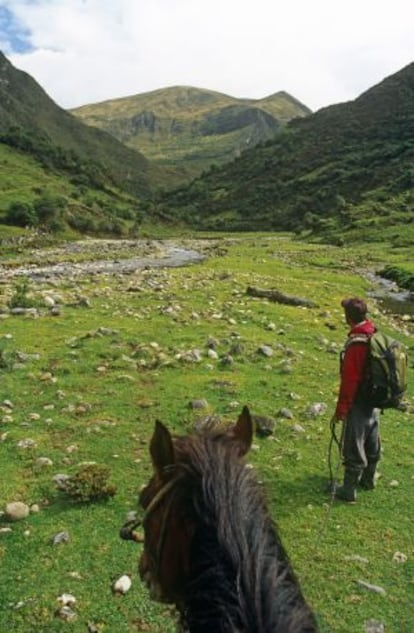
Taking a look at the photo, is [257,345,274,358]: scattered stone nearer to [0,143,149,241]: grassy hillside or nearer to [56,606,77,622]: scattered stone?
[56,606,77,622]: scattered stone

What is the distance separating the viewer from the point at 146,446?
9.87 meters

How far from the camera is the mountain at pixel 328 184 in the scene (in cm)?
10750

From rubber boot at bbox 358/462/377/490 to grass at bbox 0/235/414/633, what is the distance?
15 cm

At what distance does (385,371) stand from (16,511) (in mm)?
4980

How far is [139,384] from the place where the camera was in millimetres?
12961

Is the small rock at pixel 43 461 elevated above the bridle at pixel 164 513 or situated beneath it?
situated beneath

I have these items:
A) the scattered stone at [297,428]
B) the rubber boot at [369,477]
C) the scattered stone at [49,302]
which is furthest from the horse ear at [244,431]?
the scattered stone at [49,302]

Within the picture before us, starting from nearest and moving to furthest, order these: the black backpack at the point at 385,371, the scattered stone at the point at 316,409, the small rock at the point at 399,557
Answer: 1. the small rock at the point at 399,557
2. the black backpack at the point at 385,371
3. the scattered stone at the point at 316,409

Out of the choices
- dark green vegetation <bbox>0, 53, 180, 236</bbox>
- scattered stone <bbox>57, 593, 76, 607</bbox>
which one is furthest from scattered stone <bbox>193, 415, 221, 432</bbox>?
dark green vegetation <bbox>0, 53, 180, 236</bbox>

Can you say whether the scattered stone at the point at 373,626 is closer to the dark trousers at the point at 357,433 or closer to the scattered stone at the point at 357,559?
the scattered stone at the point at 357,559

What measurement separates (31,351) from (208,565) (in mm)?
12943

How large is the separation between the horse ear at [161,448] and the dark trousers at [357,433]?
5834mm

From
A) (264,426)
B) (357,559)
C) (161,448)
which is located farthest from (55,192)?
(161,448)

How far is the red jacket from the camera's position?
8.23 metres
